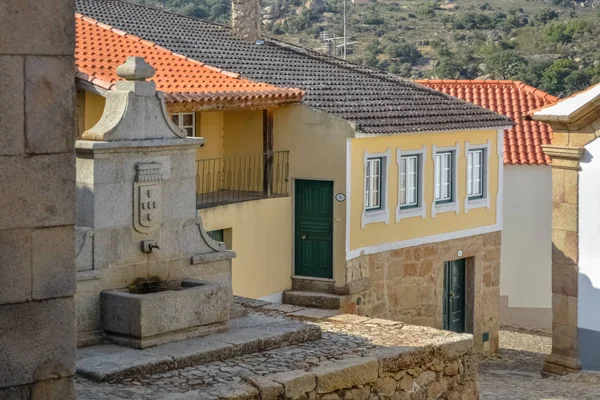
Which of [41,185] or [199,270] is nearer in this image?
[41,185]

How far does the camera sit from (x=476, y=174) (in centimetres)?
2033

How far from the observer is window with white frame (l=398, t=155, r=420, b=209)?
1855 centimetres

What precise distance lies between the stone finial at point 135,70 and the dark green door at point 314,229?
8118 millimetres

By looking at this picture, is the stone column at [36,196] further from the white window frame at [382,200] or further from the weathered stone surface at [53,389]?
the white window frame at [382,200]

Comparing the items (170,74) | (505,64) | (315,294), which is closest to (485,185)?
(315,294)

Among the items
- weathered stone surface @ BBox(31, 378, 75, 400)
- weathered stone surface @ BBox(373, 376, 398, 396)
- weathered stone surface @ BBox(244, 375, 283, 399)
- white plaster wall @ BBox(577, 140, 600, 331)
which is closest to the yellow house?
white plaster wall @ BBox(577, 140, 600, 331)

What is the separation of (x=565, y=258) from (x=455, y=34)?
96.0 feet

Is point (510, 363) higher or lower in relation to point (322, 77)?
lower

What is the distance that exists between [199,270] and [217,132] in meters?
8.08

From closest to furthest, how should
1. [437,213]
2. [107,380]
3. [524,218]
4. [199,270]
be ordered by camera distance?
[107,380] < [199,270] < [437,213] < [524,218]

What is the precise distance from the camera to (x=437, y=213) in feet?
63.4

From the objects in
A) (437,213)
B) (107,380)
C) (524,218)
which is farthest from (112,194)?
(524,218)

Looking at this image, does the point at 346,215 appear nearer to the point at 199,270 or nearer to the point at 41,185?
the point at 199,270

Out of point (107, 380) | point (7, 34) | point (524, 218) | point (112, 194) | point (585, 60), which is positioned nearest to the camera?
point (7, 34)
